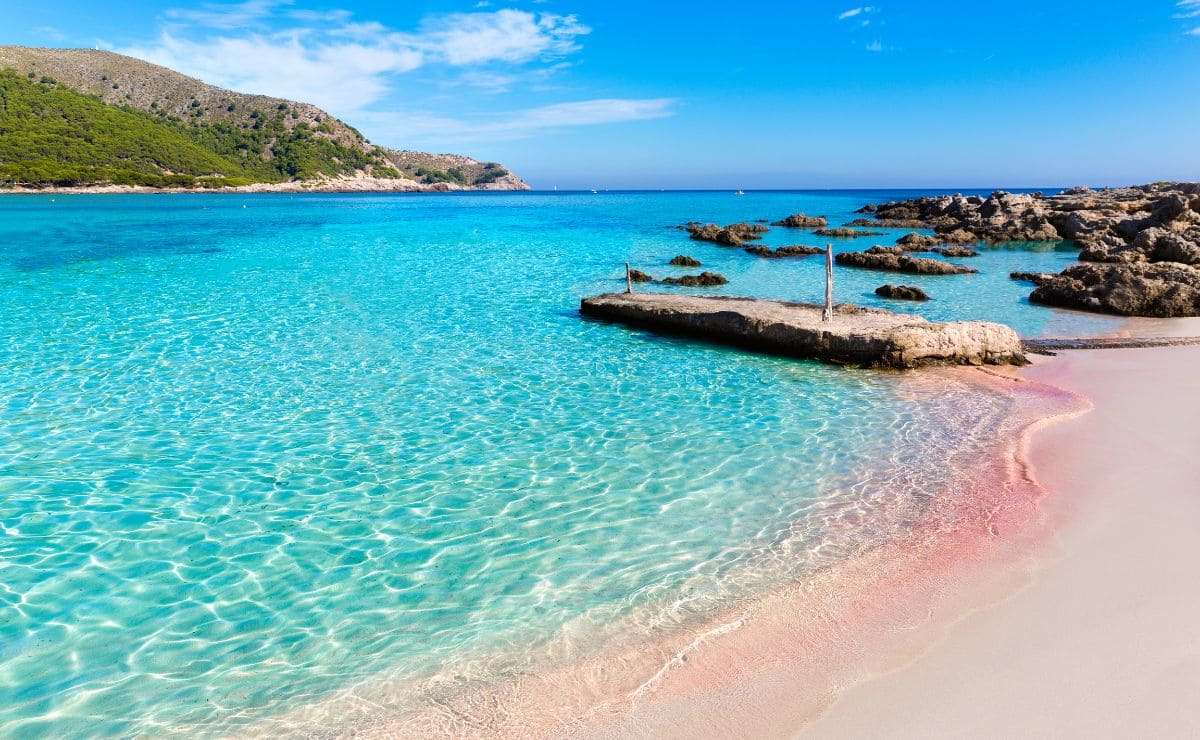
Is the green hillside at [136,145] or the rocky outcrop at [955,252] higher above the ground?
the green hillside at [136,145]

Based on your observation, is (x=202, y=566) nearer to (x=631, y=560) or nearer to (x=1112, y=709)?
(x=631, y=560)

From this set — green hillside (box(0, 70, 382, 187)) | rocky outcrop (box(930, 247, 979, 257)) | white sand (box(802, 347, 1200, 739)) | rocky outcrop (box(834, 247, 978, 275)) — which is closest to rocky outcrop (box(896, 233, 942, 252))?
rocky outcrop (box(930, 247, 979, 257))

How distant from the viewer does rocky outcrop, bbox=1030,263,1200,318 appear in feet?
60.7

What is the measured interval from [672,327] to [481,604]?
440 inches

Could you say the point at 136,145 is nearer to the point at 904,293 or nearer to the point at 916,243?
the point at 916,243

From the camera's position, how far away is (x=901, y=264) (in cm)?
2881

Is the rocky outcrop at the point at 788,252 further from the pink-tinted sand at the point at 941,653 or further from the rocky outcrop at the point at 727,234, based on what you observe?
the pink-tinted sand at the point at 941,653

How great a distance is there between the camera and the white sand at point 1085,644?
4.06 meters

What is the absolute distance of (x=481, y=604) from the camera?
5.59 metres

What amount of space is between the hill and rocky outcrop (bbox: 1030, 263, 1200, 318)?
441 ft

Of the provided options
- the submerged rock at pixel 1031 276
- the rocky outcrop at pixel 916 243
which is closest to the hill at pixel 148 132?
the rocky outcrop at pixel 916 243

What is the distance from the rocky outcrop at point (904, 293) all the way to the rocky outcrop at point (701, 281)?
18.4ft

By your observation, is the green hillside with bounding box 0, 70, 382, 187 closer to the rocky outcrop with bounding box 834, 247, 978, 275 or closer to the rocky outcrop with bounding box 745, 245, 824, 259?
the rocky outcrop with bounding box 745, 245, 824, 259

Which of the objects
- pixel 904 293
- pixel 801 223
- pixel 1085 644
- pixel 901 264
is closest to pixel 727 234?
pixel 901 264
